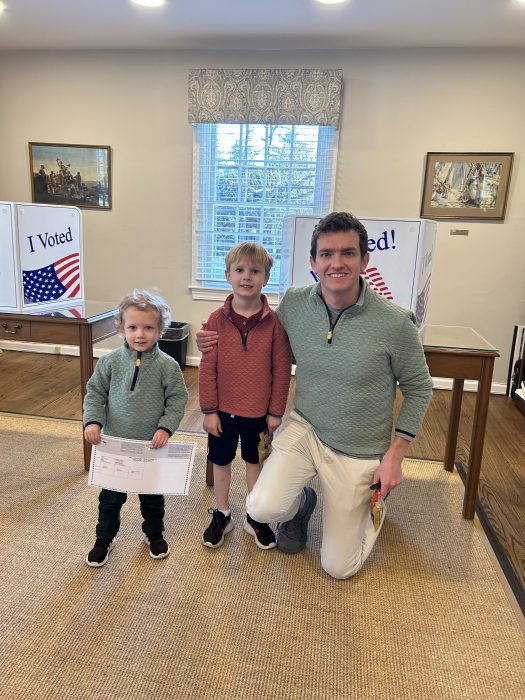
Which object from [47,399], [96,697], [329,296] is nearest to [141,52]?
[47,399]

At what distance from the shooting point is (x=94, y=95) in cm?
371

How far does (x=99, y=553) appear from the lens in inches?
62.3

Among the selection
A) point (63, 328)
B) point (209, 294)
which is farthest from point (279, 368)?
point (209, 294)

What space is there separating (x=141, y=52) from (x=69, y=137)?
2.81 ft

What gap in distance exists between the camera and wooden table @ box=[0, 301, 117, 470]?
205 cm

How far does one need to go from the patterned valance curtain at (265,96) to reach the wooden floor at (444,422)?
1.98m

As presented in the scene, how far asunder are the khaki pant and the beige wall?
2.45m

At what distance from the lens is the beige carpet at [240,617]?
47.1 inches

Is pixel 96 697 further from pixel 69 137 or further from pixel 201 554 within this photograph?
pixel 69 137

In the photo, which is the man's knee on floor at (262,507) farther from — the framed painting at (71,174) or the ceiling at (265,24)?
the framed painting at (71,174)

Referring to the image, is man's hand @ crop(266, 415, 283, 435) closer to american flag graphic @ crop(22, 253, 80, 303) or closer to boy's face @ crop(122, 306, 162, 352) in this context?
boy's face @ crop(122, 306, 162, 352)

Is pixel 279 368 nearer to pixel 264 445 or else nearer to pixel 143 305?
pixel 264 445

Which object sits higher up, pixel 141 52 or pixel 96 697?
pixel 141 52

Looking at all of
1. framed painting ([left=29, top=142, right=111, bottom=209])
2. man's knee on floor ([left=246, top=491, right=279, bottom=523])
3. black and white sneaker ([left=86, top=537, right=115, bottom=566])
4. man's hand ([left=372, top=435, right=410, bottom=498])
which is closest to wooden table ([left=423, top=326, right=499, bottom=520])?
man's hand ([left=372, top=435, right=410, bottom=498])
